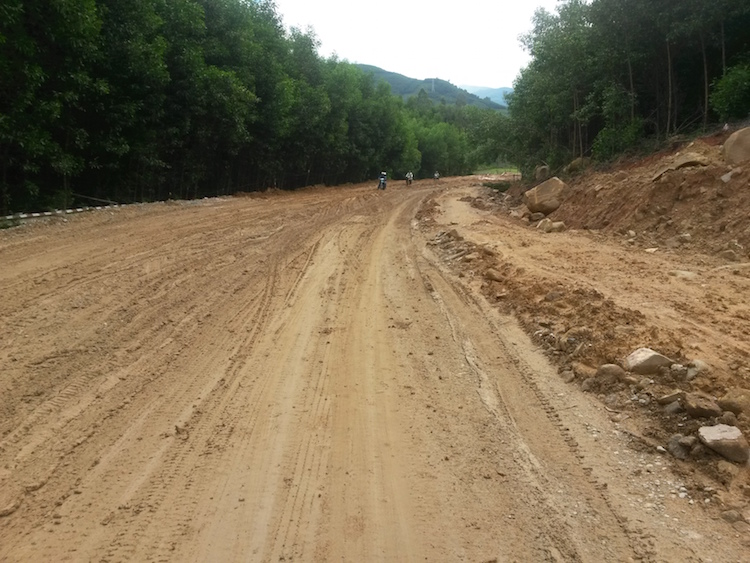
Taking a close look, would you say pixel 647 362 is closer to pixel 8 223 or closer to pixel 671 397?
pixel 671 397

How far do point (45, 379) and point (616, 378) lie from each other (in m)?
5.04

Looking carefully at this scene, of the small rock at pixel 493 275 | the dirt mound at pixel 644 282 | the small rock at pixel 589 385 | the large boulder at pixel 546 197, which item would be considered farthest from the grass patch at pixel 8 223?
the large boulder at pixel 546 197

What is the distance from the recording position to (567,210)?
14.5 metres

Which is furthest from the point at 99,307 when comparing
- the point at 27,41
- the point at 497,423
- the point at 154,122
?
the point at 154,122

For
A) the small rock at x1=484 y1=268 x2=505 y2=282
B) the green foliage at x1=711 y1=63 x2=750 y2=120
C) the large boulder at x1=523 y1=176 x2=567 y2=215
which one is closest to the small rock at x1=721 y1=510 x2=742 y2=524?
the small rock at x1=484 y1=268 x2=505 y2=282

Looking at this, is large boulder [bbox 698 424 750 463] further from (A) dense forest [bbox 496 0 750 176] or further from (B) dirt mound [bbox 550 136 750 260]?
(A) dense forest [bbox 496 0 750 176]

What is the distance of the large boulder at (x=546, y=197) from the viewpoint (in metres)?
15.5

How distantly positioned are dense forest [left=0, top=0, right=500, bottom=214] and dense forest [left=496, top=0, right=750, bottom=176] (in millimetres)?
6502

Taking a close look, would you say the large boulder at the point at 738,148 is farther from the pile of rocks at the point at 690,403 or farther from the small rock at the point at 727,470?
the small rock at the point at 727,470

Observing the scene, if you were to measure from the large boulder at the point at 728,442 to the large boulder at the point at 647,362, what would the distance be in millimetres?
966

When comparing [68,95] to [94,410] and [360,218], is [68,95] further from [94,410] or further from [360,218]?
[94,410]

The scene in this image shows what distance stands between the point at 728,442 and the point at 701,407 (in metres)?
0.42

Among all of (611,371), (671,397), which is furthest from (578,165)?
(671,397)

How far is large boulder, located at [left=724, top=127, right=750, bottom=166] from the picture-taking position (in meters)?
10.4
